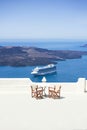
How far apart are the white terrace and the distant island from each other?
48.3m

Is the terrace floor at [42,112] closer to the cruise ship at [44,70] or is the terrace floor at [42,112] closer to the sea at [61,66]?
the cruise ship at [44,70]

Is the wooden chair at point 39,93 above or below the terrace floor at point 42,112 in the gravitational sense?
above

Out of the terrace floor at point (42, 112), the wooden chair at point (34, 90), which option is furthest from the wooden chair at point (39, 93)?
the terrace floor at point (42, 112)

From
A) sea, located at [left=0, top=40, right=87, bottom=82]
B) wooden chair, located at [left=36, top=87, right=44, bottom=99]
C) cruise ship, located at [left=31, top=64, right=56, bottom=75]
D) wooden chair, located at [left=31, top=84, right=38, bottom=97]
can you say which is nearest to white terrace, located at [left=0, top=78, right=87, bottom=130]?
wooden chair, located at [left=31, top=84, right=38, bottom=97]

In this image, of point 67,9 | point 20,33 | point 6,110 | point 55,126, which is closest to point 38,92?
point 6,110

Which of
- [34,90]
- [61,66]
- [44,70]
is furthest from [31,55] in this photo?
[34,90]

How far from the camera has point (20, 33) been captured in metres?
70.8

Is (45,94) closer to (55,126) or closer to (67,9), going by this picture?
(55,126)

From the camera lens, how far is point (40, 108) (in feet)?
42.1

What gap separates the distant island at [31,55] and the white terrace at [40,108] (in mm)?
48253

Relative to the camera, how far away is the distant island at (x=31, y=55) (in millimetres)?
65625

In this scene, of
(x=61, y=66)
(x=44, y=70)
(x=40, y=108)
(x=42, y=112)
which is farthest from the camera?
(x=61, y=66)

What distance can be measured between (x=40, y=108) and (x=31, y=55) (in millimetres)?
53877

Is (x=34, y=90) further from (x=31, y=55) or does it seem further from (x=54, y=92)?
(x=31, y=55)
